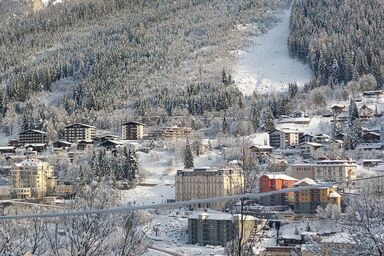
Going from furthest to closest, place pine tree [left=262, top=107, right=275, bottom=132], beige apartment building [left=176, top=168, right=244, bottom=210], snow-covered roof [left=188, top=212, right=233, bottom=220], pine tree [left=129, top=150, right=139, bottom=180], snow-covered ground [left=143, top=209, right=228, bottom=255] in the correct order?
pine tree [left=262, top=107, right=275, bottom=132] → pine tree [left=129, top=150, right=139, bottom=180] → beige apartment building [left=176, top=168, right=244, bottom=210] → snow-covered roof [left=188, top=212, right=233, bottom=220] → snow-covered ground [left=143, top=209, right=228, bottom=255]

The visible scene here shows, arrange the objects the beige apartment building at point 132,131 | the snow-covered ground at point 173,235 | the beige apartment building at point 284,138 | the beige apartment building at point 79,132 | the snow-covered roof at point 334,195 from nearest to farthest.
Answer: the snow-covered ground at point 173,235
the snow-covered roof at point 334,195
the beige apartment building at point 284,138
the beige apartment building at point 132,131
the beige apartment building at point 79,132

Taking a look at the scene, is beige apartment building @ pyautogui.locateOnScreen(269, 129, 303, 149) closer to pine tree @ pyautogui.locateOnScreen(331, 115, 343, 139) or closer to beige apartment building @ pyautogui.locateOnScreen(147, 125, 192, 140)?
pine tree @ pyautogui.locateOnScreen(331, 115, 343, 139)

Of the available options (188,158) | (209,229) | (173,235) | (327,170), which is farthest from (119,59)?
(209,229)

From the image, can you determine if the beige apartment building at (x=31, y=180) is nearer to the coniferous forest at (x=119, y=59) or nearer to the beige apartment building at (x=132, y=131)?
the beige apartment building at (x=132, y=131)

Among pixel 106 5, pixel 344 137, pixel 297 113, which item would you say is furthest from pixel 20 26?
pixel 344 137

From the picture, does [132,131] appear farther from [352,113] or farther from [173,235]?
[173,235]

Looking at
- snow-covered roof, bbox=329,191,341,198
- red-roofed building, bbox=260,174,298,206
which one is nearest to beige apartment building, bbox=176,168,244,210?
red-roofed building, bbox=260,174,298,206

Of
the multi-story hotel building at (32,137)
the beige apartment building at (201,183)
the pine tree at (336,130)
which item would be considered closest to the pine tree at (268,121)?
the pine tree at (336,130)
